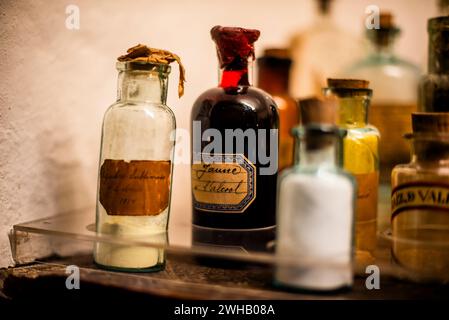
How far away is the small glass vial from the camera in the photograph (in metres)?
0.52

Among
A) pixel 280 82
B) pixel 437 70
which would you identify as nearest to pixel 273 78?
pixel 280 82

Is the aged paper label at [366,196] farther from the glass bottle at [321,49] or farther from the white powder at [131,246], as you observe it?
the glass bottle at [321,49]

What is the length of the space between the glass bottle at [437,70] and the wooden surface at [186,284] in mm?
355

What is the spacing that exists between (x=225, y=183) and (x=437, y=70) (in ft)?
1.32

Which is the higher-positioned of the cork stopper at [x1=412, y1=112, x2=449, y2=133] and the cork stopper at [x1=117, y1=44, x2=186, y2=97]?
the cork stopper at [x1=117, y1=44, x2=186, y2=97]

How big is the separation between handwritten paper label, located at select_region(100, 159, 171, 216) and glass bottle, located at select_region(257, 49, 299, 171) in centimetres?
46

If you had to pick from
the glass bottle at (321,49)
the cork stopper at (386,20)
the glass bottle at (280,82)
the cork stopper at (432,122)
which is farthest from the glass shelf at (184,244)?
the glass bottle at (321,49)

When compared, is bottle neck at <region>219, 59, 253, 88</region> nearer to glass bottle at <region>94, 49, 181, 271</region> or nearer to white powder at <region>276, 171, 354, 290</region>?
glass bottle at <region>94, 49, 181, 271</region>

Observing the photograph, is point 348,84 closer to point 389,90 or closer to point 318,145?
point 318,145

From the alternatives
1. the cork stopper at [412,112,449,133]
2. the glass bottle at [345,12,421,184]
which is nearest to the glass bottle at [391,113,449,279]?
the cork stopper at [412,112,449,133]

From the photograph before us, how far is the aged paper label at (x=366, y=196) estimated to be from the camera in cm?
69

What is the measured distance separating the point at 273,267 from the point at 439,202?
194 millimetres

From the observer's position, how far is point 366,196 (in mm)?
698

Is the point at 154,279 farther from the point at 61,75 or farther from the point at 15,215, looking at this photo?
the point at 61,75
